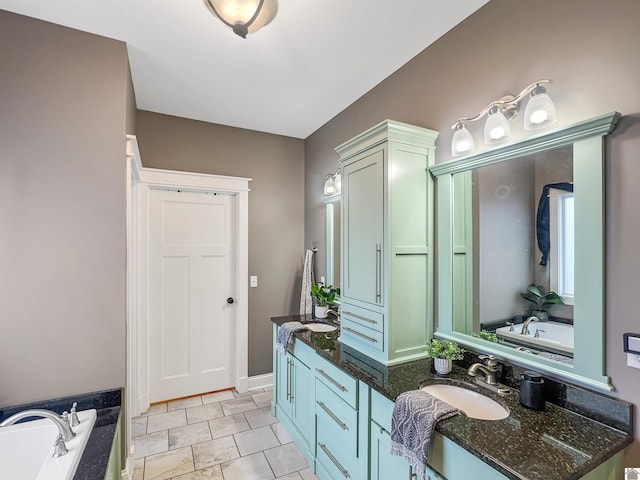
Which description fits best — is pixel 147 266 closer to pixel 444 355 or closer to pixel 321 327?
pixel 321 327

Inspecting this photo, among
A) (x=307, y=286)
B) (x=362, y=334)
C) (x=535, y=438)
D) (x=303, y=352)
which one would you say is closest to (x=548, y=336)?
(x=535, y=438)

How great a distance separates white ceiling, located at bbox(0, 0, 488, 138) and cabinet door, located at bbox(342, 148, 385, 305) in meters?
0.74

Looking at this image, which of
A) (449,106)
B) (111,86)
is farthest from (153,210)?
(449,106)

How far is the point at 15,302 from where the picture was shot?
1.80 m

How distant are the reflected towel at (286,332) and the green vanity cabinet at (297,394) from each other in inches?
2.5

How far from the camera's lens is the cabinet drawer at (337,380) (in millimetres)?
1741

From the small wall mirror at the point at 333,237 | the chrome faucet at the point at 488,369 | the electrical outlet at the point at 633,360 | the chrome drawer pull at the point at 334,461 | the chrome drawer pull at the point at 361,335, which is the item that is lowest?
the chrome drawer pull at the point at 334,461

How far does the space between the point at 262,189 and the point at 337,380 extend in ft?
7.53

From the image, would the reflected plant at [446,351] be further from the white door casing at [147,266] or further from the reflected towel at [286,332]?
the white door casing at [147,266]

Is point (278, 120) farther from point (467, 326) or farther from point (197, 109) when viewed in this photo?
point (467, 326)

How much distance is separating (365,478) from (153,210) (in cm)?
284

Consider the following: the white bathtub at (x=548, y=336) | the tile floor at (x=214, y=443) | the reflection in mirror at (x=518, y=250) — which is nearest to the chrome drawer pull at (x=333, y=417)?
the tile floor at (x=214, y=443)

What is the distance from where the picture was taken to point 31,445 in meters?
1.69

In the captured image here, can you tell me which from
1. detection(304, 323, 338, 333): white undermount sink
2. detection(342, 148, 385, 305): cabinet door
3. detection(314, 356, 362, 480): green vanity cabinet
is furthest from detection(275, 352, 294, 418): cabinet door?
detection(342, 148, 385, 305): cabinet door
